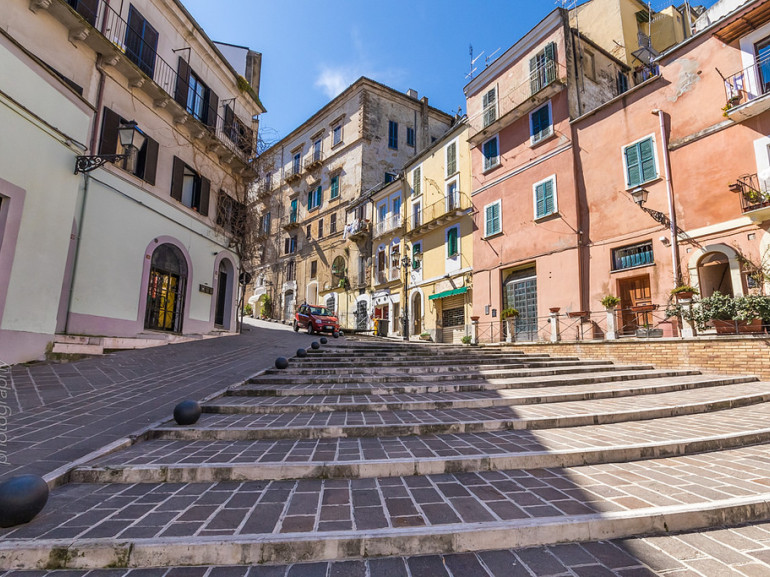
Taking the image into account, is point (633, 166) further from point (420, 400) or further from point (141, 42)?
point (141, 42)

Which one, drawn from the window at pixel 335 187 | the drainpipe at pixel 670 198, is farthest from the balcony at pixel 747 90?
the window at pixel 335 187

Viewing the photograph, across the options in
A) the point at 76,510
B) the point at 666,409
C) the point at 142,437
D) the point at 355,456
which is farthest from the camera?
the point at 666,409

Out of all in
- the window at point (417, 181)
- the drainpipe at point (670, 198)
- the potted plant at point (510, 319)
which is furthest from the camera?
the window at point (417, 181)

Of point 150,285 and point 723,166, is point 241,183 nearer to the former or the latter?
point 150,285

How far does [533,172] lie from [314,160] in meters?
21.3

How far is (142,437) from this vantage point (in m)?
4.11

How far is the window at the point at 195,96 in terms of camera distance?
515 inches

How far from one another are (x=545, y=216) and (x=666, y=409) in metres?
11.1

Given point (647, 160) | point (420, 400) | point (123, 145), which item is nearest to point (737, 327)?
point (647, 160)

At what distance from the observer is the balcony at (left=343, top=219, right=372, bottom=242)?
26.6m

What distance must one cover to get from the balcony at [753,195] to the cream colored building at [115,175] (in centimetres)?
1527

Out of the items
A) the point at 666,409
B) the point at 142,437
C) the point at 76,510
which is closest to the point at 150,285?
the point at 142,437

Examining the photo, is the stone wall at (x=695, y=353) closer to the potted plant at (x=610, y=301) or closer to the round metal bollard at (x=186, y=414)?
the potted plant at (x=610, y=301)

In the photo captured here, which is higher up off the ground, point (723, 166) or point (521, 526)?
point (723, 166)
